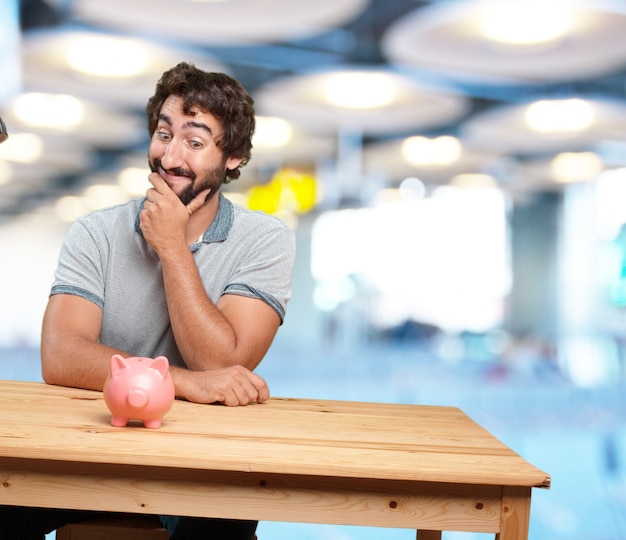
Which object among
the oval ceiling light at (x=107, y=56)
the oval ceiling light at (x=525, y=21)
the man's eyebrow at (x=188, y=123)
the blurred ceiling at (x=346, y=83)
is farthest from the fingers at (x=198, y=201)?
the oval ceiling light at (x=107, y=56)

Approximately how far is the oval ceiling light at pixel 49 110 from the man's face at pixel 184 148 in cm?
514

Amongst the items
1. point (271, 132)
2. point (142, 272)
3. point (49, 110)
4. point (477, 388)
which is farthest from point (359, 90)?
point (142, 272)

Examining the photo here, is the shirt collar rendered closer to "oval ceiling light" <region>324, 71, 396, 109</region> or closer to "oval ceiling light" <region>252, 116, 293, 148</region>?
"oval ceiling light" <region>324, 71, 396, 109</region>

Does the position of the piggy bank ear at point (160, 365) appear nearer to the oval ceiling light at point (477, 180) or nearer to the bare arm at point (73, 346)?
the bare arm at point (73, 346)

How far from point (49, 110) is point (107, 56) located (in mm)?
1612

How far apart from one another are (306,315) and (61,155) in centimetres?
300

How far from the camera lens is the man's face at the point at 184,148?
1489mm

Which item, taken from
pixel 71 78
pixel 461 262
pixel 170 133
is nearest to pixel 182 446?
pixel 170 133

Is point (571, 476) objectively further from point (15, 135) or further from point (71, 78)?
point (15, 135)

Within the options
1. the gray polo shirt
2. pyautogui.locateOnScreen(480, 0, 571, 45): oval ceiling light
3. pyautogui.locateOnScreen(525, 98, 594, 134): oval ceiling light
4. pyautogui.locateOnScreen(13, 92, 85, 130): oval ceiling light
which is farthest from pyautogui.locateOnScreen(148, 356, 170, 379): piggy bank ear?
pyautogui.locateOnScreen(525, 98, 594, 134): oval ceiling light

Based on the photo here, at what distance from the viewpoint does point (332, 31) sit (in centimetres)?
628

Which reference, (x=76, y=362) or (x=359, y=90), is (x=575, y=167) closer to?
(x=359, y=90)

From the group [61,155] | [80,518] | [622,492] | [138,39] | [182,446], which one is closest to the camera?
[182,446]

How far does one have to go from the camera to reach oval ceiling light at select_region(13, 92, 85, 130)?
20.8ft
